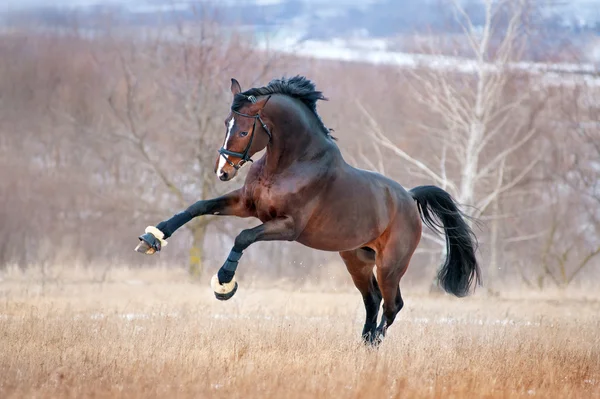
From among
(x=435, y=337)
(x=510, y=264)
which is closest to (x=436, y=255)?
(x=510, y=264)

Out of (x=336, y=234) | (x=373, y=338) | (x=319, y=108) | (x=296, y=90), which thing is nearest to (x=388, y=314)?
(x=373, y=338)

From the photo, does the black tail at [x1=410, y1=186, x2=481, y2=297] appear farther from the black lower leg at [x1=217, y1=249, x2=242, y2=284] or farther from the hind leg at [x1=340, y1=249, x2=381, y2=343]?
the black lower leg at [x1=217, y1=249, x2=242, y2=284]

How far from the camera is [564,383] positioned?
7484 mm

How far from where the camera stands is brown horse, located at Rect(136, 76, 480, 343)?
7.57 metres

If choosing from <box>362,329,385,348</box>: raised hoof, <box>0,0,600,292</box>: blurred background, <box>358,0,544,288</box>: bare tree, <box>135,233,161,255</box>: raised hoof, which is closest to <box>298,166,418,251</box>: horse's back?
<box>362,329,385,348</box>: raised hoof

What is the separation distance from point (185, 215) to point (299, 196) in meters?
1.02

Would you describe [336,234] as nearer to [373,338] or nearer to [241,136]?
[241,136]

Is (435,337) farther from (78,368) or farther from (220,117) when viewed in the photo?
(220,117)

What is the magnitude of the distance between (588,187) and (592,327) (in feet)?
46.7

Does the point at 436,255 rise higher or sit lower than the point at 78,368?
lower

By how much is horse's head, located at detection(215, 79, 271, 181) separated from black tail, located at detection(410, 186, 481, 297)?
3009 mm

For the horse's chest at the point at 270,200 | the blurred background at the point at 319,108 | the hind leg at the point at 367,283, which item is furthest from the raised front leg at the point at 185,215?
the blurred background at the point at 319,108

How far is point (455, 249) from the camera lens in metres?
10.5

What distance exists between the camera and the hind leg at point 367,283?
9.38 m
